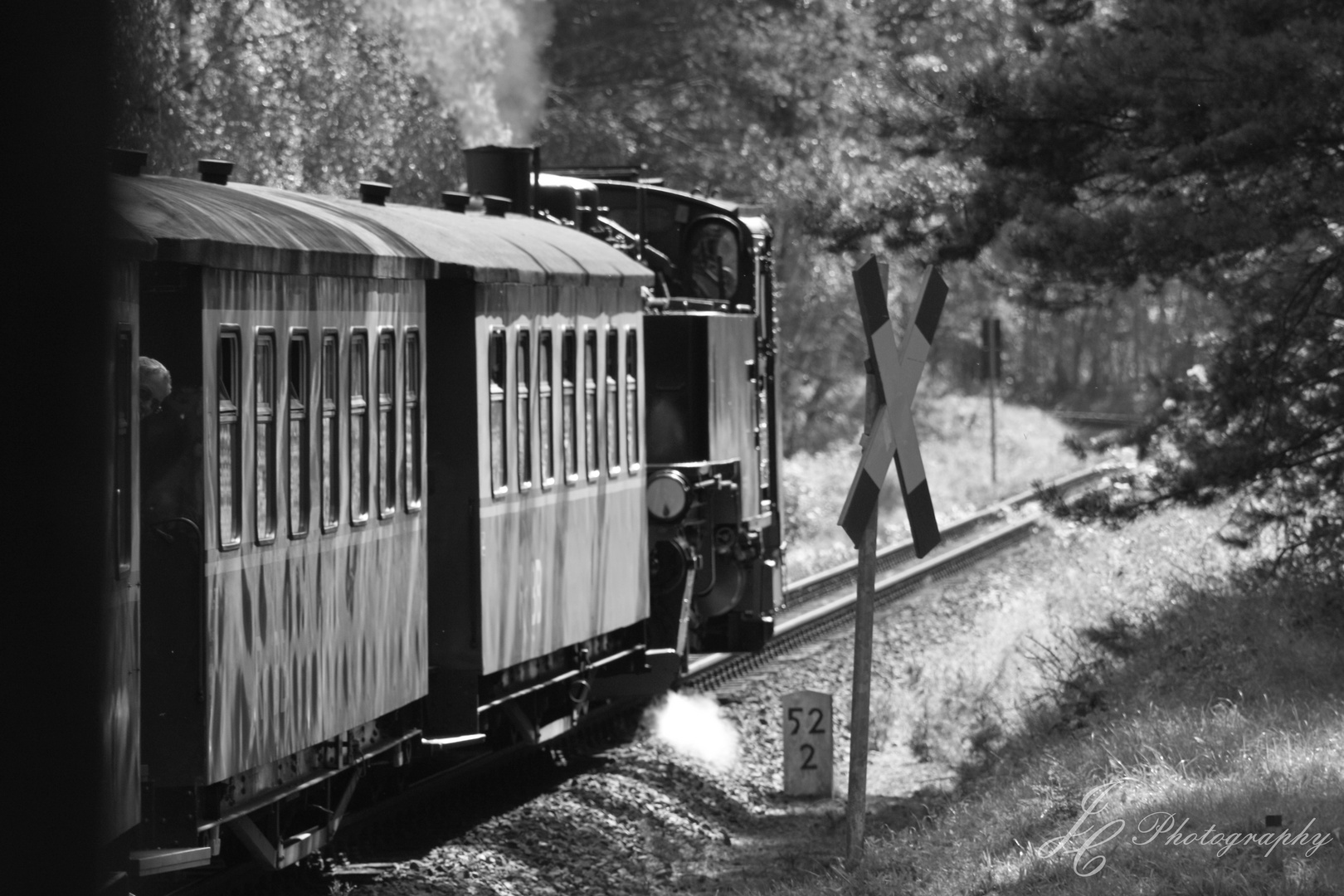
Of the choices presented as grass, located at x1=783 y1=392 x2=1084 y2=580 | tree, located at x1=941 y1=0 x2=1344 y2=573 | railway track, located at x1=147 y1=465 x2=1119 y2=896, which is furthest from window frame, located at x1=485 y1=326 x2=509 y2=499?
grass, located at x1=783 y1=392 x2=1084 y2=580

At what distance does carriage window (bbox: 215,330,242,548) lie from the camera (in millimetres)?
6426

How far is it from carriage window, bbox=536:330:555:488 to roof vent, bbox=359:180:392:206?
1.08 meters

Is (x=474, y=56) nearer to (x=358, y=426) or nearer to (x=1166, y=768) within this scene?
(x=358, y=426)

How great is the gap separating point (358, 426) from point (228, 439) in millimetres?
Answer: 1106

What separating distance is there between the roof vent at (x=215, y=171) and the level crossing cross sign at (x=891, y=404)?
9.34 ft

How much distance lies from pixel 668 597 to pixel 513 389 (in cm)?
314

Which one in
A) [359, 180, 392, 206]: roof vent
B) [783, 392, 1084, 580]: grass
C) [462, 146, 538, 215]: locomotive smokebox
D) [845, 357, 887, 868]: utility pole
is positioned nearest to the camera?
[845, 357, 887, 868]: utility pole

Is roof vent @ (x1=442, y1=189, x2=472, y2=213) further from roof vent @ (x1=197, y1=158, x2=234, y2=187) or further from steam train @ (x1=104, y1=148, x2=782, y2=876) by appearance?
roof vent @ (x1=197, y1=158, x2=234, y2=187)

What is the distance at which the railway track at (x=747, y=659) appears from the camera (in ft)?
26.5

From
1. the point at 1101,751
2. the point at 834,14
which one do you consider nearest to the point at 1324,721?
the point at 1101,751

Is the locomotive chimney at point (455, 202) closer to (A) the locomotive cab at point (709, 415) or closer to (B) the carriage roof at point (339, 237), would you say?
(B) the carriage roof at point (339, 237)

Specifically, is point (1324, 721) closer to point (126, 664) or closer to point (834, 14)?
point (126, 664)

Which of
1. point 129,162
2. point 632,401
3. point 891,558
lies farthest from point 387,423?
point 891,558

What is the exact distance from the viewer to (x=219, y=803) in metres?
6.54
